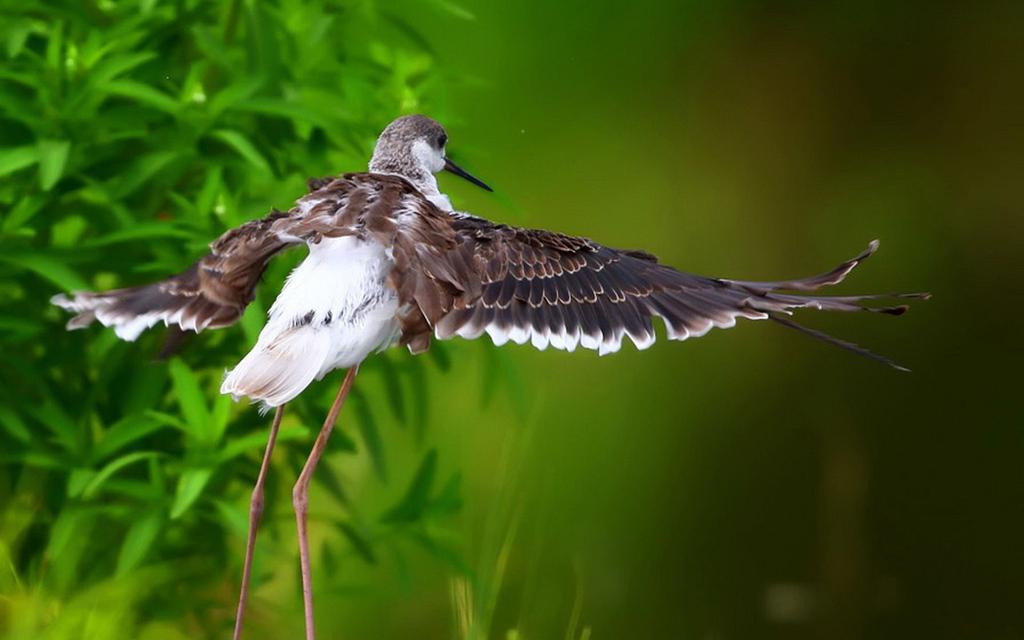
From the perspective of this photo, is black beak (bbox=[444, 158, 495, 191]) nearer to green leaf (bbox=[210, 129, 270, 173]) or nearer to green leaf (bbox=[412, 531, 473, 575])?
green leaf (bbox=[210, 129, 270, 173])

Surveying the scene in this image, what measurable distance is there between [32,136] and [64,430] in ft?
2.09

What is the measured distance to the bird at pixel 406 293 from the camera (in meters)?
2.43

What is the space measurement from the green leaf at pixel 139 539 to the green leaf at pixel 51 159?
695 mm

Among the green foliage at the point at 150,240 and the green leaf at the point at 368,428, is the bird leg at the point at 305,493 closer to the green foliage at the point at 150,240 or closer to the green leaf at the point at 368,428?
the green foliage at the point at 150,240

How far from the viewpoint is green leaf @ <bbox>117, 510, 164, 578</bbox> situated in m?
2.91

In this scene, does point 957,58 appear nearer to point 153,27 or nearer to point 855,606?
point 855,606

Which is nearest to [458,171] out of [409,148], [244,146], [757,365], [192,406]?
[409,148]

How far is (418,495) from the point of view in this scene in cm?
338

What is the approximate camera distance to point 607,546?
4840 millimetres

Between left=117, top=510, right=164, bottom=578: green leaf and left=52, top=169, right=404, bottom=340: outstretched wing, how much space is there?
1.41 ft

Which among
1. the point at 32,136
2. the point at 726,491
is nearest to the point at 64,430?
the point at 32,136

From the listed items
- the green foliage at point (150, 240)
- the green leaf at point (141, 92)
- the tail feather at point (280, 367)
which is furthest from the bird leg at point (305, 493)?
the green leaf at point (141, 92)

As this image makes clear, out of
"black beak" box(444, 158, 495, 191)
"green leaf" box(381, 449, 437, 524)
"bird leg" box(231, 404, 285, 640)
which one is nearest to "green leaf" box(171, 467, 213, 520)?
"bird leg" box(231, 404, 285, 640)

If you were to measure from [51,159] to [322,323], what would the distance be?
32.7 inches
